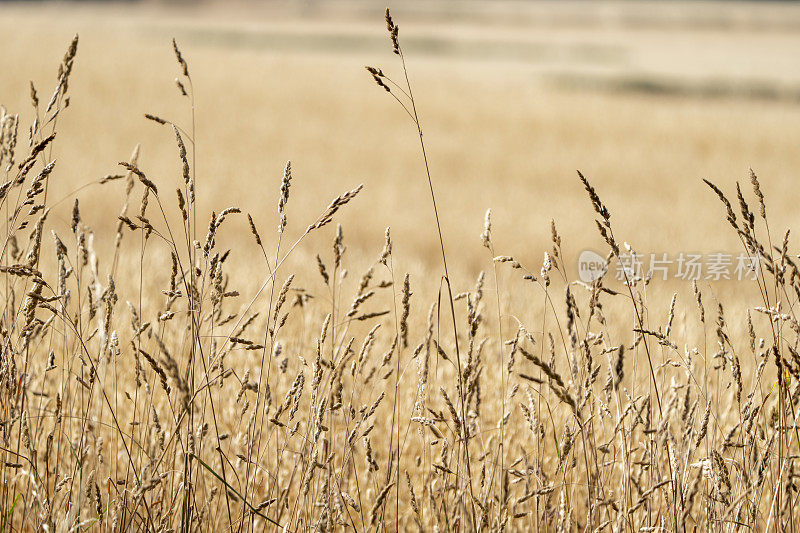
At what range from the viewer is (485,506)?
1.51 metres

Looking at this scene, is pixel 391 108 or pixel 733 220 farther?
pixel 391 108

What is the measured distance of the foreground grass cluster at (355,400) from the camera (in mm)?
1438

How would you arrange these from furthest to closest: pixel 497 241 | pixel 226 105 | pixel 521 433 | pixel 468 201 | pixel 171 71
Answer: pixel 171 71 → pixel 226 105 → pixel 468 201 → pixel 497 241 → pixel 521 433

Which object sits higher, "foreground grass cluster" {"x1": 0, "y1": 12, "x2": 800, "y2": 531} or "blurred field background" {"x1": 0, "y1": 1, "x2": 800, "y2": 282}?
"blurred field background" {"x1": 0, "y1": 1, "x2": 800, "y2": 282}

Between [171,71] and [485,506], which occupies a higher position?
[171,71]

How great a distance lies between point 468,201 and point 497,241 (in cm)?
171

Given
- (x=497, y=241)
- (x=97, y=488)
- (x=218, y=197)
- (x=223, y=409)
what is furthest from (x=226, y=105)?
(x=97, y=488)

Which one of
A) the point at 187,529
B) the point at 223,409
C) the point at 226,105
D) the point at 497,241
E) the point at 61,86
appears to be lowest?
the point at 187,529

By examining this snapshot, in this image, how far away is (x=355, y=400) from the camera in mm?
2473

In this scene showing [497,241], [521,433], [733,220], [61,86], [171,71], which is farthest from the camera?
[171,71]

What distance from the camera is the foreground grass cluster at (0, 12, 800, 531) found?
1438mm

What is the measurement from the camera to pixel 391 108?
44.1 feet

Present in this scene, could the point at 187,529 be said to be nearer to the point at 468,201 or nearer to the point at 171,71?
the point at 468,201

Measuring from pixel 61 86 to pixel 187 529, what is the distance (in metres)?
1.02
